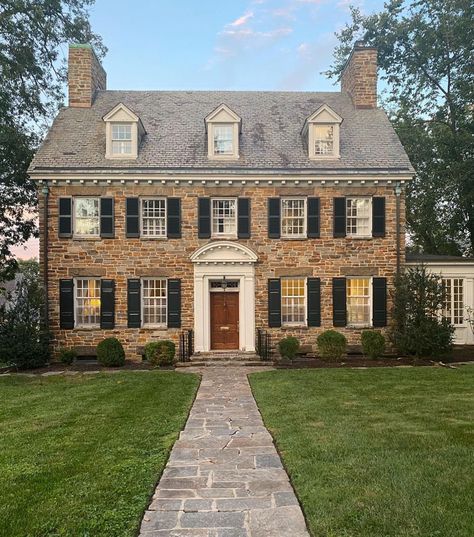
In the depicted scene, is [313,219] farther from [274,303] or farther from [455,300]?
[455,300]

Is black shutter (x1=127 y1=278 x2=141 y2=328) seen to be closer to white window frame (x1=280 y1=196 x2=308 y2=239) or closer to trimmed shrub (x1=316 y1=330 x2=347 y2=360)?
white window frame (x1=280 y1=196 x2=308 y2=239)

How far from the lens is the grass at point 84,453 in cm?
411

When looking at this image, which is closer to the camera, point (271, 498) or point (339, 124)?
point (271, 498)

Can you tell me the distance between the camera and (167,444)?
6348mm

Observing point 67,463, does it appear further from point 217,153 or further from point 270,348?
point 217,153

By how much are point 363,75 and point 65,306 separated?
14709 mm

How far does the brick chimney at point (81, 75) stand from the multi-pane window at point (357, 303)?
1259 centimetres

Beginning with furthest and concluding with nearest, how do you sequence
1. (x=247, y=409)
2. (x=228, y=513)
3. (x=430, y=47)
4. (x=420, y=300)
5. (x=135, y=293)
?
(x=430, y=47)
(x=135, y=293)
(x=420, y=300)
(x=247, y=409)
(x=228, y=513)

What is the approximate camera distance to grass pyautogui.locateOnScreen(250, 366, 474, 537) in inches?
157

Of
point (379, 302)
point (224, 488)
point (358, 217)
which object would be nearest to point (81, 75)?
point (358, 217)

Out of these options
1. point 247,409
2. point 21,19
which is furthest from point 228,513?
point 21,19

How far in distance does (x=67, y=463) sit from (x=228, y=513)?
7.72 ft

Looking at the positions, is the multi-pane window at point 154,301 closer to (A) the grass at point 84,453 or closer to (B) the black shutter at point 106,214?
(B) the black shutter at point 106,214

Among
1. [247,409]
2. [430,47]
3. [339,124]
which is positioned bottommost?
[247,409]
